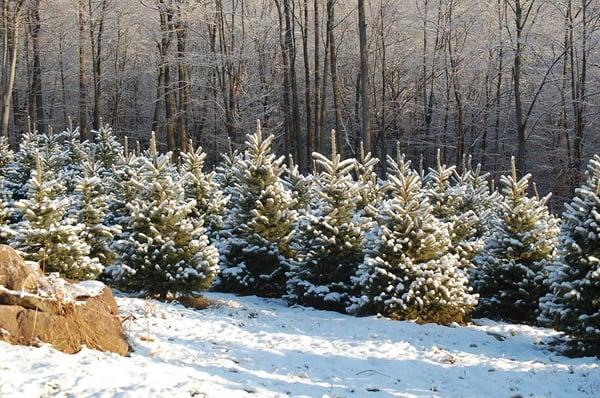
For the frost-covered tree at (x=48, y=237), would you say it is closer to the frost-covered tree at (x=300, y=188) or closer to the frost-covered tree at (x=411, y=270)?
the frost-covered tree at (x=411, y=270)

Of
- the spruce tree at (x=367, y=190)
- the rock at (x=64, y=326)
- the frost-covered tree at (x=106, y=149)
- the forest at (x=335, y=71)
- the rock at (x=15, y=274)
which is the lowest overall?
the rock at (x=64, y=326)

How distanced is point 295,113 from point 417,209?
17.1m

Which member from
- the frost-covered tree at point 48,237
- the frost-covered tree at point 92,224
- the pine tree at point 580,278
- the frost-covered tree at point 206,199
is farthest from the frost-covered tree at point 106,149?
the pine tree at point 580,278

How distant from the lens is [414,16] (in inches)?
1433

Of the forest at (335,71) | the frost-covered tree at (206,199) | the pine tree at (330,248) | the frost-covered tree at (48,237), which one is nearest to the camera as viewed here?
the frost-covered tree at (48,237)

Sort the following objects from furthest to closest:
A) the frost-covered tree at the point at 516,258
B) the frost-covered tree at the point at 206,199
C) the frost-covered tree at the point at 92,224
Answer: the frost-covered tree at the point at 206,199
the frost-covered tree at the point at 92,224
the frost-covered tree at the point at 516,258

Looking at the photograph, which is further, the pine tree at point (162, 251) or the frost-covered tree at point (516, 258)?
the frost-covered tree at point (516, 258)

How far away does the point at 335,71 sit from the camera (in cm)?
2639

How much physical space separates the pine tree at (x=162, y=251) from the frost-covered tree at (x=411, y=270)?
329cm

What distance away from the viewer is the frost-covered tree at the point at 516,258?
12188 mm

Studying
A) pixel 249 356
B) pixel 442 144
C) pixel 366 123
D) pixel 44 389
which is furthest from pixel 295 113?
pixel 44 389

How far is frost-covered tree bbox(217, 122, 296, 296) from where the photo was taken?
1328 cm

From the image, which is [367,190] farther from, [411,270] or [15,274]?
[15,274]

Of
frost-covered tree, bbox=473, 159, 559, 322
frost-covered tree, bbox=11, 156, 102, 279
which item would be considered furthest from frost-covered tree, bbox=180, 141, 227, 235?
frost-covered tree, bbox=473, 159, 559, 322
